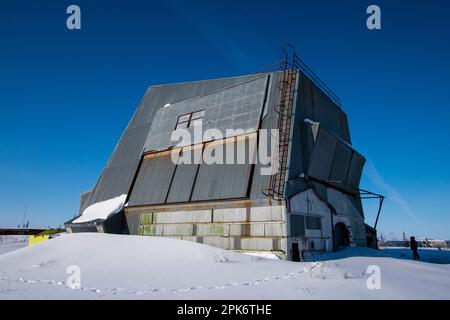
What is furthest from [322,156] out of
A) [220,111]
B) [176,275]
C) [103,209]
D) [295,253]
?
[103,209]

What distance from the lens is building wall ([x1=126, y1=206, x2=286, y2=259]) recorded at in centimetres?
→ 1571

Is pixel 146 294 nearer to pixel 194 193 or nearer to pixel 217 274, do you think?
pixel 217 274

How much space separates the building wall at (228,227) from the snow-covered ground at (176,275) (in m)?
2.56

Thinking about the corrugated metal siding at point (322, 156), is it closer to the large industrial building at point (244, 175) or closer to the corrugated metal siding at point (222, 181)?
the large industrial building at point (244, 175)

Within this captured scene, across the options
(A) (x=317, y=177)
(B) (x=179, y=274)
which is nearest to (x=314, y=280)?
(B) (x=179, y=274)

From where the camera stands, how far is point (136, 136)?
2819 centimetres

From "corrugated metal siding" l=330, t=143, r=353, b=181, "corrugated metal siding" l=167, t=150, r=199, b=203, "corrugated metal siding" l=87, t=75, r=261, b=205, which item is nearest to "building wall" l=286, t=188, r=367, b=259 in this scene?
"corrugated metal siding" l=330, t=143, r=353, b=181

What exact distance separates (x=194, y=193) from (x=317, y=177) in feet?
26.0

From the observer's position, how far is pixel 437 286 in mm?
8711

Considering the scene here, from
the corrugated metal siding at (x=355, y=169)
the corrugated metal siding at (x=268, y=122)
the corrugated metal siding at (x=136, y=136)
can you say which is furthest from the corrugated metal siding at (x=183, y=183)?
the corrugated metal siding at (x=355, y=169)

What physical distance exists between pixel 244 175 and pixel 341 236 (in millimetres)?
8888

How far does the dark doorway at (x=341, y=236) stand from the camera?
2049 centimetres

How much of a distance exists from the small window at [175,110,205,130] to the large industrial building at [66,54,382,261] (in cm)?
11
